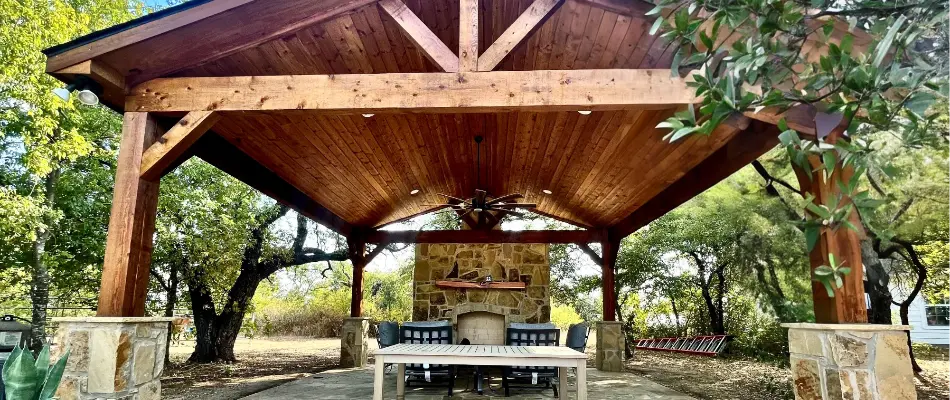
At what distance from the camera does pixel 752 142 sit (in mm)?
4172

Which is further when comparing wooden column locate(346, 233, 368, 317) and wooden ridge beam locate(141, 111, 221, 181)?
wooden column locate(346, 233, 368, 317)

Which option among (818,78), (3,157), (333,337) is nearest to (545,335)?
(818,78)

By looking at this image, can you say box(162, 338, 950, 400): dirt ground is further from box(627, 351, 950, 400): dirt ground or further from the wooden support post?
the wooden support post

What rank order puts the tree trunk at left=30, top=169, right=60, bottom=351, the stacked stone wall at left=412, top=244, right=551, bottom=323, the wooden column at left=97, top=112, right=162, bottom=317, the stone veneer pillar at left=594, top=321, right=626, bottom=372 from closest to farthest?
the wooden column at left=97, top=112, right=162, bottom=317 → the tree trunk at left=30, top=169, right=60, bottom=351 → the stone veneer pillar at left=594, top=321, right=626, bottom=372 → the stacked stone wall at left=412, top=244, right=551, bottom=323

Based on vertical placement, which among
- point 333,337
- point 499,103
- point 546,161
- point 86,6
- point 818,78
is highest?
point 86,6

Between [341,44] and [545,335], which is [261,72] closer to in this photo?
[341,44]

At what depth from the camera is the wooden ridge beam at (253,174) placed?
477cm

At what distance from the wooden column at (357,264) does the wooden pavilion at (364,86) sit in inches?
168

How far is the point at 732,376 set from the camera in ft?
27.7

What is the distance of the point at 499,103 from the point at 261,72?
6.19ft

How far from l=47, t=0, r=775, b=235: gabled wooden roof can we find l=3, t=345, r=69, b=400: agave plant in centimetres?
169

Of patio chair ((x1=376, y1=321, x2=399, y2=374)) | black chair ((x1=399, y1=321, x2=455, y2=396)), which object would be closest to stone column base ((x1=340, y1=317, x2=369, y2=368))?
patio chair ((x1=376, y1=321, x2=399, y2=374))

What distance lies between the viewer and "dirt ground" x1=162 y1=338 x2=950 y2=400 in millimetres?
6488

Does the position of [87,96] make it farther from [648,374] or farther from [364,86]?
[648,374]
